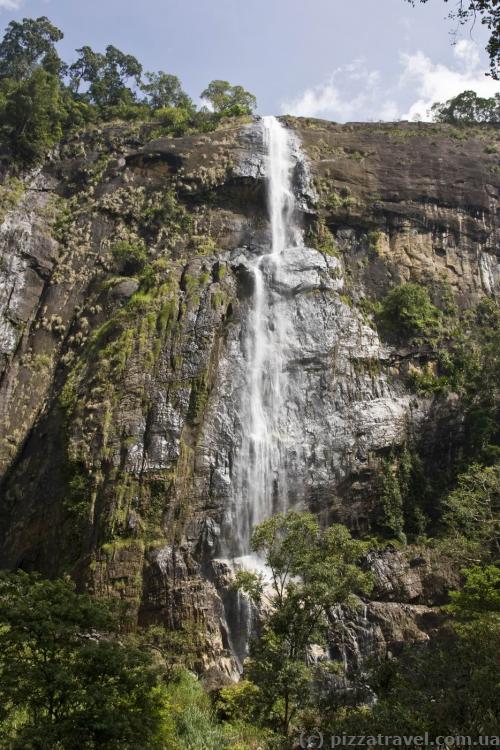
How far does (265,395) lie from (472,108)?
101ft

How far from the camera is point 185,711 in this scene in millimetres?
12773

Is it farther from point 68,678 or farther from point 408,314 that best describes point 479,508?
point 68,678

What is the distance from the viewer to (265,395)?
23641 mm

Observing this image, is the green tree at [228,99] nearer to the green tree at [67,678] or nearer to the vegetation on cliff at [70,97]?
the vegetation on cliff at [70,97]

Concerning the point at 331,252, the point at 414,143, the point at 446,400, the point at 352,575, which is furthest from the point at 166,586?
the point at 414,143

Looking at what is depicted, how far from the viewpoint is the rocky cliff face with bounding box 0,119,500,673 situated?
1892cm

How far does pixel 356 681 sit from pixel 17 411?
17.4 metres

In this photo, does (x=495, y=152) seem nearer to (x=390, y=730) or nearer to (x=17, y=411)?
(x=17, y=411)

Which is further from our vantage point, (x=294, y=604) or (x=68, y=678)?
(x=294, y=604)

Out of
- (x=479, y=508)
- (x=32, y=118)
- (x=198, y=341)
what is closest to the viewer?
(x=479, y=508)

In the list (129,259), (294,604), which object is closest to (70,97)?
(129,259)

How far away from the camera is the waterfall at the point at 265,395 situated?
68.0 ft

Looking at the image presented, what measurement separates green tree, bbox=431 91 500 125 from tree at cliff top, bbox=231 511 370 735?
36.9m

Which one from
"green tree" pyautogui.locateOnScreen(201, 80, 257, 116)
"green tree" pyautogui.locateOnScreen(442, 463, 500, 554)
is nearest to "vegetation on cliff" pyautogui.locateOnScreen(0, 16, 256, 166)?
"green tree" pyautogui.locateOnScreen(201, 80, 257, 116)
